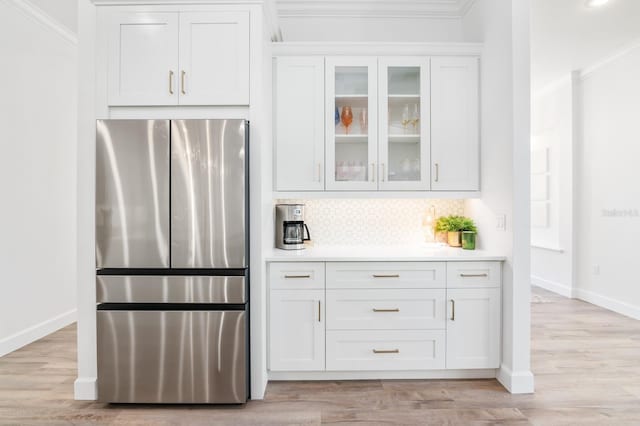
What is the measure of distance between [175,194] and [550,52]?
14.3ft

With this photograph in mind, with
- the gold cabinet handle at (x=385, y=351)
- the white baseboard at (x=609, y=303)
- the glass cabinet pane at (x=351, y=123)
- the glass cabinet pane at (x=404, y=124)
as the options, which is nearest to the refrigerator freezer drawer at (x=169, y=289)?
the gold cabinet handle at (x=385, y=351)

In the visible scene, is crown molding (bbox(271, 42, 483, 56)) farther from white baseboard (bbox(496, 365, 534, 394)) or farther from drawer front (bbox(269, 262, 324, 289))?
white baseboard (bbox(496, 365, 534, 394))

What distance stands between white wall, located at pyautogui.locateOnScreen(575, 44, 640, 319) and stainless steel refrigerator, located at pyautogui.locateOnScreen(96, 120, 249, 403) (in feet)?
14.1

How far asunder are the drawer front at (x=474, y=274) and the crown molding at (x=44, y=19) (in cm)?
408

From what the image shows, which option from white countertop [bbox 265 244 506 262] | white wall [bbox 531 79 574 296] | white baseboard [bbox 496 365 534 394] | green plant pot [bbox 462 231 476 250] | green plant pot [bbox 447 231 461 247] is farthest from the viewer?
white wall [bbox 531 79 574 296]

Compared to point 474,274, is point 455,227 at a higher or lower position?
higher

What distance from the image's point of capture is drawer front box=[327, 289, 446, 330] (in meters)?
2.76

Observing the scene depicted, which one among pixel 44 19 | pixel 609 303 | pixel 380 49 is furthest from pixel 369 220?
pixel 44 19

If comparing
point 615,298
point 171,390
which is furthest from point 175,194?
point 615,298

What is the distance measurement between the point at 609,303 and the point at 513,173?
327cm

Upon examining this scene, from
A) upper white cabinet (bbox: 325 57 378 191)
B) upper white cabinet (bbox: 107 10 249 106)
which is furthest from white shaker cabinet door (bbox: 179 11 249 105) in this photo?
upper white cabinet (bbox: 325 57 378 191)

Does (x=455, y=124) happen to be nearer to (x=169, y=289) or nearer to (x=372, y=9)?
(x=372, y=9)

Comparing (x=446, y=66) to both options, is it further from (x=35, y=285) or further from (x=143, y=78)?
(x=35, y=285)

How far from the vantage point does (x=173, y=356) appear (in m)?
2.43
